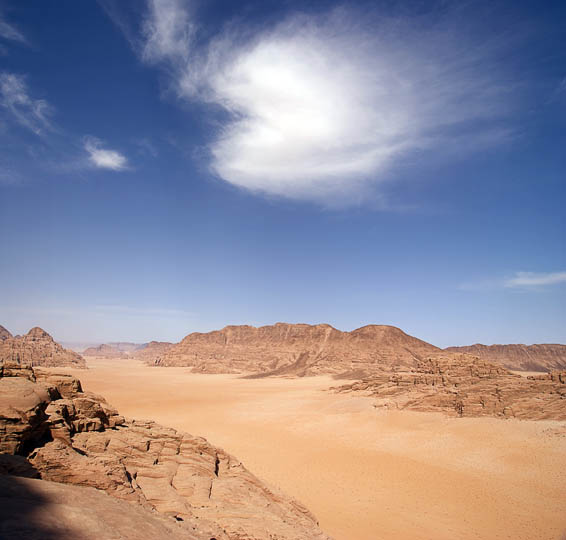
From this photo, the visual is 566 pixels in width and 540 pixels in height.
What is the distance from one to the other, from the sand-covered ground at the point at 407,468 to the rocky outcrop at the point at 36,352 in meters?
66.9

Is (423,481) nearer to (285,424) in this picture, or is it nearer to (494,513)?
(494,513)

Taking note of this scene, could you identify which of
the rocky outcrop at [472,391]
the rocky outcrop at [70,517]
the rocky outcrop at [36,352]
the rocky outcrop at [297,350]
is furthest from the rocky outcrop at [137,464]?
the rocky outcrop at [36,352]

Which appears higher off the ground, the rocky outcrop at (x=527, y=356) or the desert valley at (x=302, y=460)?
the rocky outcrop at (x=527, y=356)

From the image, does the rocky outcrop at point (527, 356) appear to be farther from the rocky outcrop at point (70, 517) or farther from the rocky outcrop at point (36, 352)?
the rocky outcrop at point (70, 517)

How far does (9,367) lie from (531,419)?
30.6 metres

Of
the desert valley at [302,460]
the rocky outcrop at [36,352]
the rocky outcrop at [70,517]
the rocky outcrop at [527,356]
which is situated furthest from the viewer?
the rocky outcrop at [527,356]

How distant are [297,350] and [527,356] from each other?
89218 mm

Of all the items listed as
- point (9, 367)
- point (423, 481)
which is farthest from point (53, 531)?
point (423, 481)

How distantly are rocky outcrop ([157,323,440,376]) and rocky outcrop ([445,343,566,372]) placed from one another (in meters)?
38.3

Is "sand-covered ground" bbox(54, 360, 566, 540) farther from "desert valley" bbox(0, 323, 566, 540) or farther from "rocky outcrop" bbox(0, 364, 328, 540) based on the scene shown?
Result: "rocky outcrop" bbox(0, 364, 328, 540)

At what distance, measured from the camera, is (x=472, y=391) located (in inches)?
1169

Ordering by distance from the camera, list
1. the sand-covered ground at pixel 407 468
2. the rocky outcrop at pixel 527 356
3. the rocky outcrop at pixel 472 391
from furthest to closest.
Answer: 1. the rocky outcrop at pixel 527 356
2. the rocky outcrop at pixel 472 391
3. the sand-covered ground at pixel 407 468

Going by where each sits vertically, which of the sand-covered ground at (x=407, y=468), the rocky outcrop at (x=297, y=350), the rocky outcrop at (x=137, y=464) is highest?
the rocky outcrop at (x=297, y=350)

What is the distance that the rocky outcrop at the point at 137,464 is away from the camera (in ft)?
24.9
